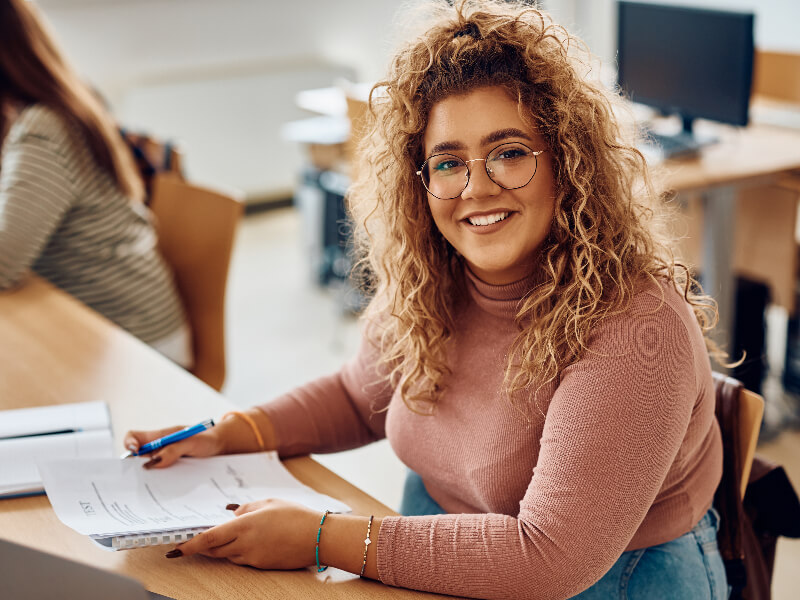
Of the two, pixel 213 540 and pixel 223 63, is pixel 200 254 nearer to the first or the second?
pixel 213 540

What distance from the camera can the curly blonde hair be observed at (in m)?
1.00

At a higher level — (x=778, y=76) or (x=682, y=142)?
(x=778, y=76)

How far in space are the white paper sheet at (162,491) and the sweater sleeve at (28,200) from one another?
2.76ft

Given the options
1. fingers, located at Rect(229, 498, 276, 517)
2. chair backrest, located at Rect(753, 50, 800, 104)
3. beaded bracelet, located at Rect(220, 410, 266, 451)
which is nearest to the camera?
fingers, located at Rect(229, 498, 276, 517)

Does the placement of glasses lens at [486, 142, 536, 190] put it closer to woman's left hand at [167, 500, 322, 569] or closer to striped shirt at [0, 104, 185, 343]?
woman's left hand at [167, 500, 322, 569]

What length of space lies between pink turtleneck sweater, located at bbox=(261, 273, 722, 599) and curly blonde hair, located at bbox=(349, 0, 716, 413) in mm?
36

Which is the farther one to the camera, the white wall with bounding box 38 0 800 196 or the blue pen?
the white wall with bounding box 38 0 800 196

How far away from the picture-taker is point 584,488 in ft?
2.94

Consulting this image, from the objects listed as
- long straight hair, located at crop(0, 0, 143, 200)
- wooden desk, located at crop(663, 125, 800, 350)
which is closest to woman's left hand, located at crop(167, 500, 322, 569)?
long straight hair, located at crop(0, 0, 143, 200)

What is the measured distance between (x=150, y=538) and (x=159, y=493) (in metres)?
0.13

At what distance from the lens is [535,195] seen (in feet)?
3.41

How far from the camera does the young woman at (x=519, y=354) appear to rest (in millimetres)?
912

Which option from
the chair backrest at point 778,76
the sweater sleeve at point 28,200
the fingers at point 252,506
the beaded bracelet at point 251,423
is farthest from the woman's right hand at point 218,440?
the chair backrest at point 778,76

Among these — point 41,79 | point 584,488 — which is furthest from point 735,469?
point 41,79
